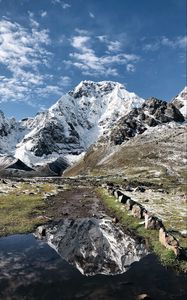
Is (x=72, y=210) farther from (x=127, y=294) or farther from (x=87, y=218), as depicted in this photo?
(x=127, y=294)

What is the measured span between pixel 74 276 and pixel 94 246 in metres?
8.53

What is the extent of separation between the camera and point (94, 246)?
36938mm

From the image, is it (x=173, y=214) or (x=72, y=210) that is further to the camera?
(x=72, y=210)

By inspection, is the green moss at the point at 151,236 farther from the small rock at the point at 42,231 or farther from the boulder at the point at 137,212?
the small rock at the point at 42,231

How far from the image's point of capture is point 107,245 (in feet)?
122

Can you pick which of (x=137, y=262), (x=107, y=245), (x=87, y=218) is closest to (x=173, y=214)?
(x=87, y=218)

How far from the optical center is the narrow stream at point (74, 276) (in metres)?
25.4

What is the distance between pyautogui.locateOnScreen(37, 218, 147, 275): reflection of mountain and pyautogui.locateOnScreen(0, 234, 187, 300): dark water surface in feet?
3.33

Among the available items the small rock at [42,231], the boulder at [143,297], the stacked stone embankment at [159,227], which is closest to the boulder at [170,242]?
the stacked stone embankment at [159,227]

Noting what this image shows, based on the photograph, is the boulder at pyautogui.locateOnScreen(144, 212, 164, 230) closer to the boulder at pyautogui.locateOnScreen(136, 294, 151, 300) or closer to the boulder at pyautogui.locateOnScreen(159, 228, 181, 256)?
the boulder at pyautogui.locateOnScreen(159, 228, 181, 256)

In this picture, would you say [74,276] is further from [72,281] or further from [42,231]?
[42,231]

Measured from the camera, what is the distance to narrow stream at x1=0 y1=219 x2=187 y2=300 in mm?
25375

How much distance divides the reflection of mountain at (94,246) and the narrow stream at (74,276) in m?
0.08

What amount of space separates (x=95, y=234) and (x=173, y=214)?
18476mm
